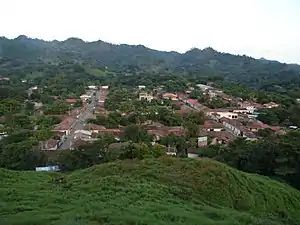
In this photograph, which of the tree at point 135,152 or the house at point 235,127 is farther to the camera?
the house at point 235,127

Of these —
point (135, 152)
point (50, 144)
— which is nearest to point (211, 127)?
point (50, 144)

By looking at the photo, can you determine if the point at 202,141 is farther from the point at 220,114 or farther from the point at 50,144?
the point at 220,114

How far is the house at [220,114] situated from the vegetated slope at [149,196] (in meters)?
39.2

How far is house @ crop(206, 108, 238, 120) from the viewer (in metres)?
58.7

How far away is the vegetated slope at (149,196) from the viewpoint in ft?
36.2

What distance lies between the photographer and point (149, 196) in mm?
13742

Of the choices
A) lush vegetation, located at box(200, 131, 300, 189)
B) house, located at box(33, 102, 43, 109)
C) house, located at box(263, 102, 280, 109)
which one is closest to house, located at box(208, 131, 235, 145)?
lush vegetation, located at box(200, 131, 300, 189)

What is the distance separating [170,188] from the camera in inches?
612

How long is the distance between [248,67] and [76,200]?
185 meters

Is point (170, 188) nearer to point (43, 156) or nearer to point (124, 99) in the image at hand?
point (43, 156)

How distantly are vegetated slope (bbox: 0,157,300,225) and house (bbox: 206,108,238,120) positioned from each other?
129ft

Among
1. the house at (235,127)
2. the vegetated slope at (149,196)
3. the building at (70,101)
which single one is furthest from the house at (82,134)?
the building at (70,101)

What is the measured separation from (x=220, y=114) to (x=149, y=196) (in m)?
47.7

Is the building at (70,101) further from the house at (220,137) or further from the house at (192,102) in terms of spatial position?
the house at (220,137)
